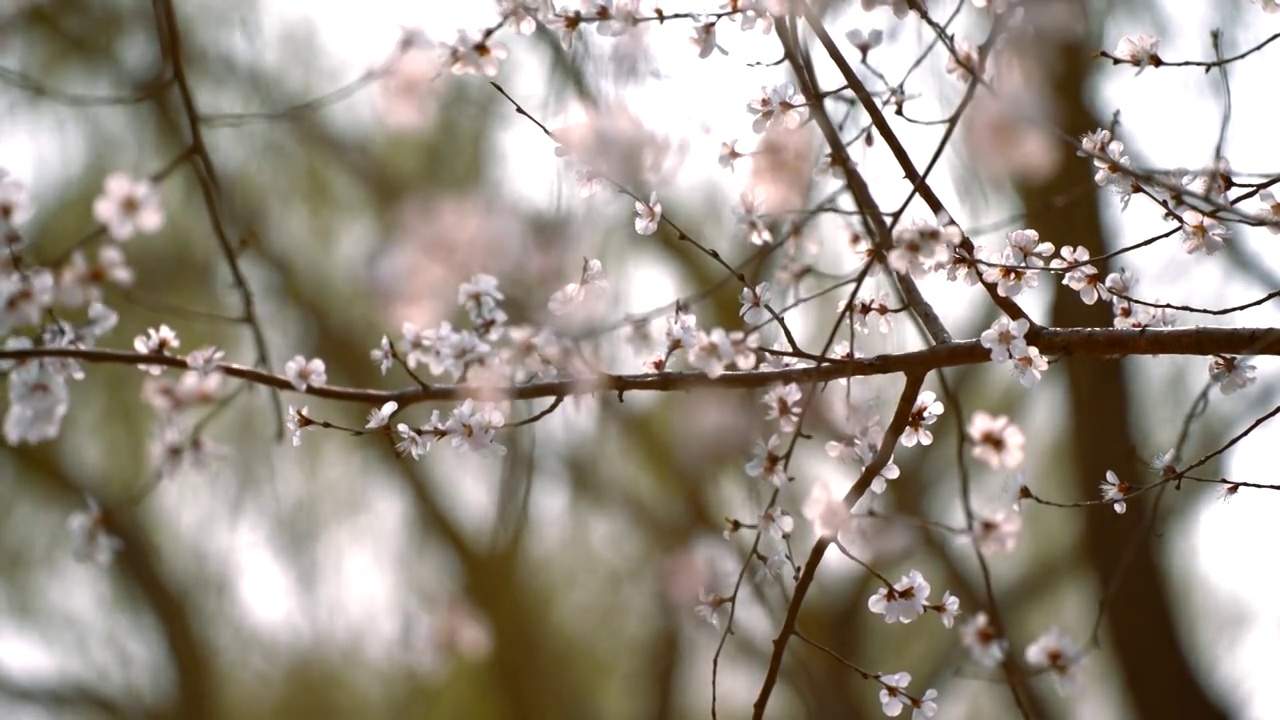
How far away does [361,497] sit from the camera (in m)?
4.18

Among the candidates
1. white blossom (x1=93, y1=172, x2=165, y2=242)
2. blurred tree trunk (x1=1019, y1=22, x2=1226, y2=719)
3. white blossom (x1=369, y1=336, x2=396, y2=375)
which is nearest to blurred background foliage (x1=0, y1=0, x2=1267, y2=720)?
blurred tree trunk (x1=1019, y1=22, x2=1226, y2=719)

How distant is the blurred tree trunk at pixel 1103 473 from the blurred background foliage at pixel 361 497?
20 mm

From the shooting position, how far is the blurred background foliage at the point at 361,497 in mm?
3350

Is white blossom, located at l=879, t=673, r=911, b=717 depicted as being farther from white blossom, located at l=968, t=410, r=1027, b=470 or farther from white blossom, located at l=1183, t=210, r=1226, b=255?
white blossom, located at l=1183, t=210, r=1226, b=255

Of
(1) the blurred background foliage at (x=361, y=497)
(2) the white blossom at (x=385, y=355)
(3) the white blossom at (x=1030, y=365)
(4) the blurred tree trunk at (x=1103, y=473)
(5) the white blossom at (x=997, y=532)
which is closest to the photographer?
(5) the white blossom at (x=997, y=532)

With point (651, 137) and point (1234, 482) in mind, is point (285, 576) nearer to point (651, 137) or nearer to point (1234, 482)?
point (651, 137)

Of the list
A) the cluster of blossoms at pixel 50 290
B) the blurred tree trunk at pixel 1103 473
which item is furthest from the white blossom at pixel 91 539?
the blurred tree trunk at pixel 1103 473

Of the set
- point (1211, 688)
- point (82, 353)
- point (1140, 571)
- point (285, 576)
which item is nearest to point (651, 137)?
point (82, 353)

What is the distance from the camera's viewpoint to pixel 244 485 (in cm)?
386

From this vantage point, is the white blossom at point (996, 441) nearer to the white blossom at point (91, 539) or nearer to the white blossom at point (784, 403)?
the white blossom at point (784, 403)

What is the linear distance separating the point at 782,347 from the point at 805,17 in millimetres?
462

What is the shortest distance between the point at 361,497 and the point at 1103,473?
9.11 feet

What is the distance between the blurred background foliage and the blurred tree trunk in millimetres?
20

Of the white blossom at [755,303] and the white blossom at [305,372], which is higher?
the white blossom at [755,303]
